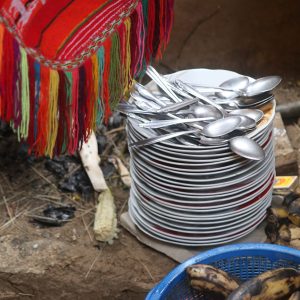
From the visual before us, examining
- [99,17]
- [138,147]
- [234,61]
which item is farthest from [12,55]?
[234,61]

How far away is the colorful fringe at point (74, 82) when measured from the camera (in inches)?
79.4

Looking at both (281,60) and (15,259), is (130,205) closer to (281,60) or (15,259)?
(15,259)

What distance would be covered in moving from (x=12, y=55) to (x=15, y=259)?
76cm

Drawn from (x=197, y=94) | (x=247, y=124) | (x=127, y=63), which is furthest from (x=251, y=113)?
(x=127, y=63)

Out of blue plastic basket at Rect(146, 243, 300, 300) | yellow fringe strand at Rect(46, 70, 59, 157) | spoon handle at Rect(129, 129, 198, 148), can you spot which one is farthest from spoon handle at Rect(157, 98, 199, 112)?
blue plastic basket at Rect(146, 243, 300, 300)

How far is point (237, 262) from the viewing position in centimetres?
174

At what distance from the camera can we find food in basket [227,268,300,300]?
5.11ft

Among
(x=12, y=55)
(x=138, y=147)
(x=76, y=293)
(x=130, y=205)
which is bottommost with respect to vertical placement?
(x=76, y=293)

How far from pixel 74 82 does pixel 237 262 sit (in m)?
0.80

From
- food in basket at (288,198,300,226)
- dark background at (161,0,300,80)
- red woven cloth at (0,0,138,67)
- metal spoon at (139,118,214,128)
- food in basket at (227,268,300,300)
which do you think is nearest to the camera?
food in basket at (227,268,300,300)

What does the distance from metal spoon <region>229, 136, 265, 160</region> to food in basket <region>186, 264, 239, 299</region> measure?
503mm

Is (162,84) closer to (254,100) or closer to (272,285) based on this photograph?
(254,100)

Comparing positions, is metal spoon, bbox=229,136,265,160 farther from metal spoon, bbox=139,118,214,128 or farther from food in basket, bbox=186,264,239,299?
food in basket, bbox=186,264,239,299

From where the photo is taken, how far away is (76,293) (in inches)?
89.8
